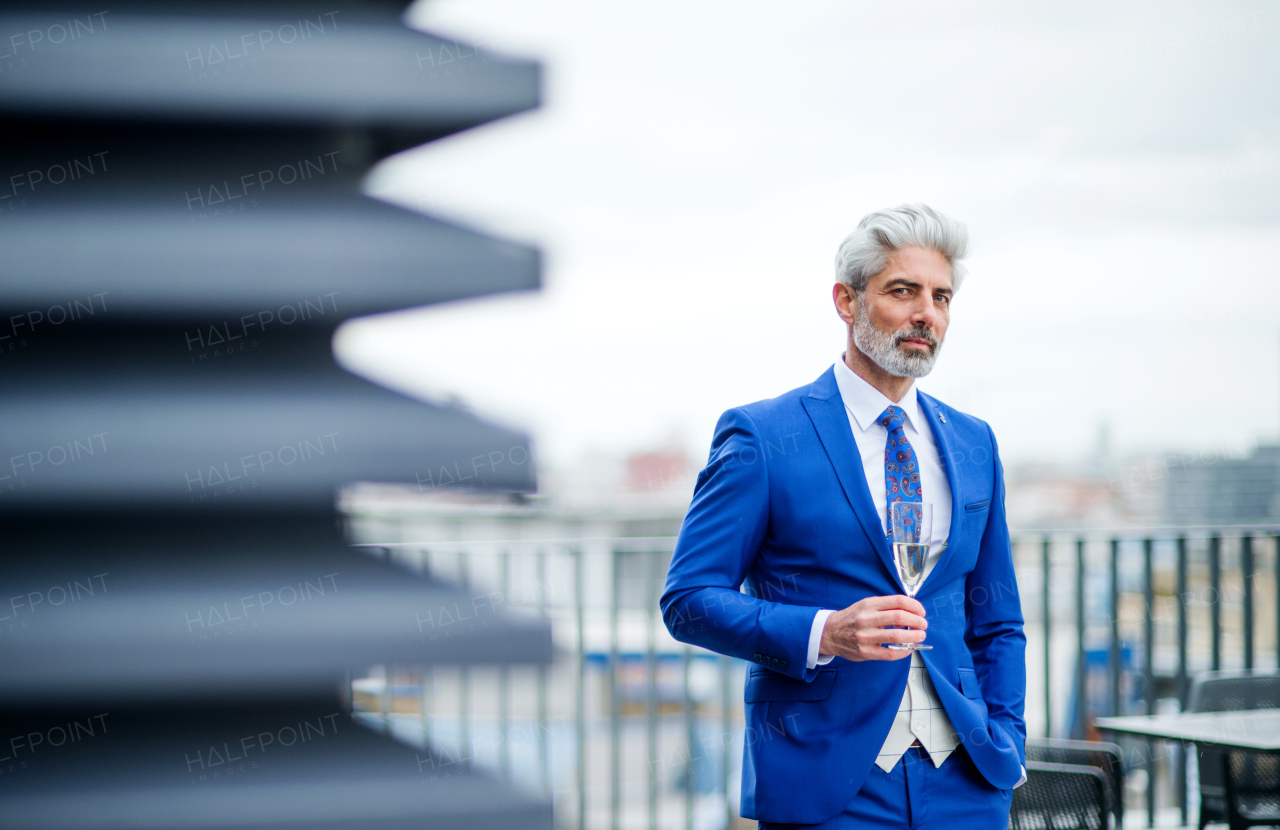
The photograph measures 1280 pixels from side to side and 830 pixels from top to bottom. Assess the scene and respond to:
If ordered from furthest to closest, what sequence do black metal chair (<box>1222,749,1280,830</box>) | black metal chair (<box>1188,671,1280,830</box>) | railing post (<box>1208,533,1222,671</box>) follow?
railing post (<box>1208,533,1222,671</box>)
black metal chair (<box>1188,671,1280,830</box>)
black metal chair (<box>1222,749,1280,830</box>)

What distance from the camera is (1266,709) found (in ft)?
11.6

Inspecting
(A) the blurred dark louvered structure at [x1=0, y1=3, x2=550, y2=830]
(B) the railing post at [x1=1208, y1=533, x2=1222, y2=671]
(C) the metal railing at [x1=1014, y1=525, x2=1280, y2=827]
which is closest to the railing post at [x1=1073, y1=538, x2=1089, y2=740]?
(C) the metal railing at [x1=1014, y1=525, x2=1280, y2=827]

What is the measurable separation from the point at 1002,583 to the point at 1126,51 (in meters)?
3.37

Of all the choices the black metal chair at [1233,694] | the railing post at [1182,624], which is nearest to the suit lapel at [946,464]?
the black metal chair at [1233,694]

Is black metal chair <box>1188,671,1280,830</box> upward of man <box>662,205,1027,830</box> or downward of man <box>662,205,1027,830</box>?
downward

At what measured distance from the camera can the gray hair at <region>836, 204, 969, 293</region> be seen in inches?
71.6

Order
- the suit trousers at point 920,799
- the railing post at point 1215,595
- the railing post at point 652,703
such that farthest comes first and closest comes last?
the railing post at point 1215,595, the railing post at point 652,703, the suit trousers at point 920,799

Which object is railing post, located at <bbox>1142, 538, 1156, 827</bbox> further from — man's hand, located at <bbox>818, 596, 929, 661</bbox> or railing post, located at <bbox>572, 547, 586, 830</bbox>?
man's hand, located at <bbox>818, 596, 929, 661</bbox>

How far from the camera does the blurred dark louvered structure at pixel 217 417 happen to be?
48 cm

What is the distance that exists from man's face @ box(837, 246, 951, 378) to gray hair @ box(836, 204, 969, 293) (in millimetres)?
15

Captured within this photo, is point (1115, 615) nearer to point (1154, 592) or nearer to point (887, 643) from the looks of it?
point (1154, 592)

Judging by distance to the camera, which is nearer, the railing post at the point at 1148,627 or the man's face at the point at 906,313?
the man's face at the point at 906,313

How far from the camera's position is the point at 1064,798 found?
2.76 metres

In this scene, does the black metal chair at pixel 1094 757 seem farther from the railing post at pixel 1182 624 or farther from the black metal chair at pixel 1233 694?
the railing post at pixel 1182 624
